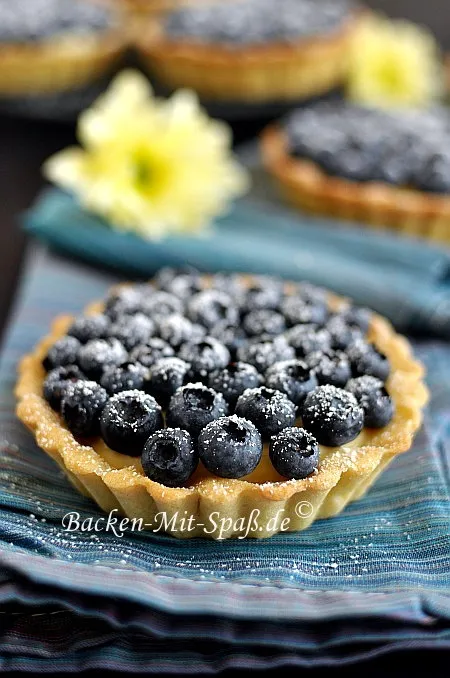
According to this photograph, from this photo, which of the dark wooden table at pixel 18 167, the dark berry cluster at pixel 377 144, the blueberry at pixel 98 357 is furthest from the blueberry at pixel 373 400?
the dark wooden table at pixel 18 167

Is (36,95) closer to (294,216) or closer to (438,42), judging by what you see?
(294,216)

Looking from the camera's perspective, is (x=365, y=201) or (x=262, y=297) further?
(x=365, y=201)

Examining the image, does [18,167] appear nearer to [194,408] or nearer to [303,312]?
[303,312]

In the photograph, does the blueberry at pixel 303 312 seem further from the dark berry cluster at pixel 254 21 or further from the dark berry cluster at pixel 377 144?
the dark berry cluster at pixel 254 21

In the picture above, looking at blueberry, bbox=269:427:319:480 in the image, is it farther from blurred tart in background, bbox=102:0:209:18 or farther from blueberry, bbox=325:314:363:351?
blurred tart in background, bbox=102:0:209:18

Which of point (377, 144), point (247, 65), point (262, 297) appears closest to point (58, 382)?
point (262, 297)

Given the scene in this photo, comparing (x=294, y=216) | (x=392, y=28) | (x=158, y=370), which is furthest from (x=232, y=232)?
(x=392, y=28)

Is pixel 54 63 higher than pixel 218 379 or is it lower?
lower
